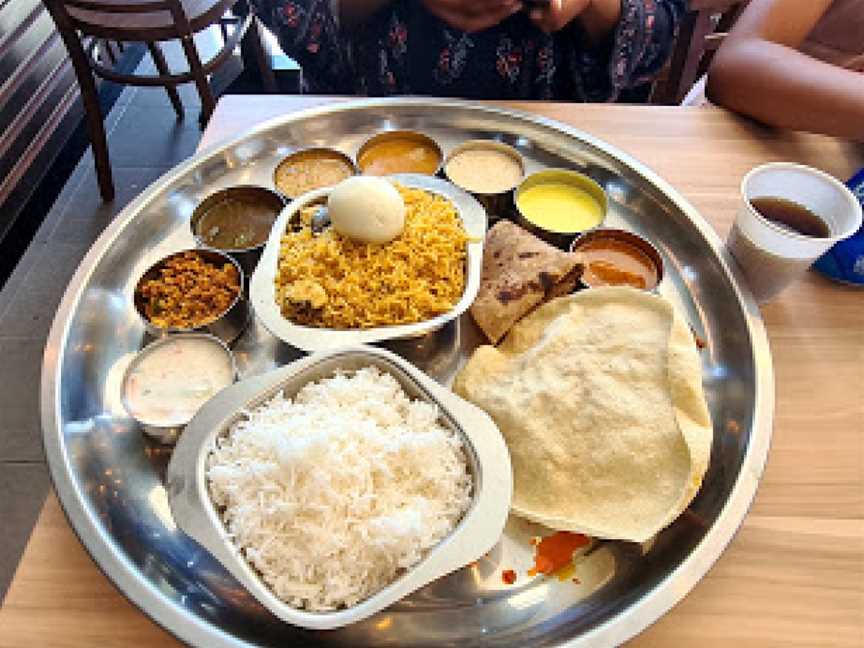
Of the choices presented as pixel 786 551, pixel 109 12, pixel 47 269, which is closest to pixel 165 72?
pixel 109 12

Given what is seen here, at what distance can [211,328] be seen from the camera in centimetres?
160

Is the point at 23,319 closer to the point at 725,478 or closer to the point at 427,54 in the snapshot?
the point at 427,54

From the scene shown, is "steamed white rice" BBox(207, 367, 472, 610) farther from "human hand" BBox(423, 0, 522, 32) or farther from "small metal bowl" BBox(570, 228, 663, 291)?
"human hand" BBox(423, 0, 522, 32)

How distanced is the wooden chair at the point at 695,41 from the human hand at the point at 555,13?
2.52 feet

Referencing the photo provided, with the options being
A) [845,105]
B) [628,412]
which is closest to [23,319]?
[628,412]

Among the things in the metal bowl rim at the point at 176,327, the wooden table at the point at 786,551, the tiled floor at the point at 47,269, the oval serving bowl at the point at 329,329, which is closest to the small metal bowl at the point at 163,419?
the metal bowl rim at the point at 176,327

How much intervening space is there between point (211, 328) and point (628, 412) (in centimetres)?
101

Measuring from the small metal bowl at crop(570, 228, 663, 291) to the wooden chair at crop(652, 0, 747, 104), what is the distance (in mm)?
1320

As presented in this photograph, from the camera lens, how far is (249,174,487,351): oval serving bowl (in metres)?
1.53

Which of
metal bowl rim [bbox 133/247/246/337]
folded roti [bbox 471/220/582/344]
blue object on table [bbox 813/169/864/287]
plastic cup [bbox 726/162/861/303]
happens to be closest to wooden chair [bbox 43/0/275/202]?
metal bowl rim [bbox 133/247/246/337]

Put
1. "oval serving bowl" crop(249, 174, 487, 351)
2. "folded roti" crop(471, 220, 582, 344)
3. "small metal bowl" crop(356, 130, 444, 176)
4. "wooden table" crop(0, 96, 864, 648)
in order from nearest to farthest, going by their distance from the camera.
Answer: "wooden table" crop(0, 96, 864, 648)
"oval serving bowl" crop(249, 174, 487, 351)
"folded roti" crop(471, 220, 582, 344)
"small metal bowl" crop(356, 130, 444, 176)

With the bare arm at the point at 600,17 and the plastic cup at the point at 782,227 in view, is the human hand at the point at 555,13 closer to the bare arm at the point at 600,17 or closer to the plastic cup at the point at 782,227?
the bare arm at the point at 600,17

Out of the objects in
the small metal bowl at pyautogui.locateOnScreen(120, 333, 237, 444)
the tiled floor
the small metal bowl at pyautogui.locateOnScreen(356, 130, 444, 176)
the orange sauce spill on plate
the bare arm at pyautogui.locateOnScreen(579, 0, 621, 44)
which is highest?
the bare arm at pyautogui.locateOnScreen(579, 0, 621, 44)

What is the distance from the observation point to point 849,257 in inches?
67.4
